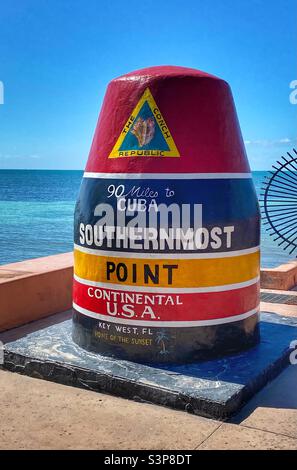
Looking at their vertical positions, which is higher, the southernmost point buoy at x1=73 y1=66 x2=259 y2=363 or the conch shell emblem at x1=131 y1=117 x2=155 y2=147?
the conch shell emblem at x1=131 y1=117 x2=155 y2=147

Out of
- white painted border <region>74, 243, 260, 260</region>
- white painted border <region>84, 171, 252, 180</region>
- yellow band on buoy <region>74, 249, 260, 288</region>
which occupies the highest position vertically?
white painted border <region>84, 171, 252, 180</region>

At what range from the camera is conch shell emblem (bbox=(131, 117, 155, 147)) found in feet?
19.0

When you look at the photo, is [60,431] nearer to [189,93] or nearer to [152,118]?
[152,118]

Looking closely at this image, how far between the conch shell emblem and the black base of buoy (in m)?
1.96

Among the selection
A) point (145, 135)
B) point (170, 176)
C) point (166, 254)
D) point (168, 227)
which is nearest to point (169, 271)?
point (166, 254)

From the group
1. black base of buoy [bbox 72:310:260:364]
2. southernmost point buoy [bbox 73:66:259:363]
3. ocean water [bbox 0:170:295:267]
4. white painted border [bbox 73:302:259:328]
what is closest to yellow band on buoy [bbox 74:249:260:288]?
southernmost point buoy [bbox 73:66:259:363]

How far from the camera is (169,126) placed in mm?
5746

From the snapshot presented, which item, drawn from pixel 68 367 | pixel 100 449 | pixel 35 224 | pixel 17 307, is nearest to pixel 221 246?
pixel 68 367

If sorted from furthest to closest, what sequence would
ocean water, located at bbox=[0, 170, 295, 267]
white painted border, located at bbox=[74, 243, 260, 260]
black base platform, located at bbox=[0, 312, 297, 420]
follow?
ocean water, located at bbox=[0, 170, 295, 267]
white painted border, located at bbox=[74, 243, 260, 260]
black base platform, located at bbox=[0, 312, 297, 420]

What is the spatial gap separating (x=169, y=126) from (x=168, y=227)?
1.05 m

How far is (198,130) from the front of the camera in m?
5.81

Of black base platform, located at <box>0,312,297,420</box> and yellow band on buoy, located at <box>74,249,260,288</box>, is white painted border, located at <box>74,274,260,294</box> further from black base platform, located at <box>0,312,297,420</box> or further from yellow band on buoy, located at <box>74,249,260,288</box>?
black base platform, located at <box>0,312,297,420</box>

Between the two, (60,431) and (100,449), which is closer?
(100,449)
